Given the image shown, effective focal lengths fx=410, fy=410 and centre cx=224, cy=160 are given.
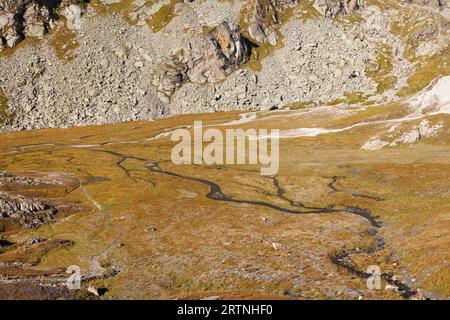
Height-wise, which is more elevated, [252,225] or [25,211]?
[25,211]

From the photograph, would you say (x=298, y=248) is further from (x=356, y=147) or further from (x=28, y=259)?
(x=356, y=147)

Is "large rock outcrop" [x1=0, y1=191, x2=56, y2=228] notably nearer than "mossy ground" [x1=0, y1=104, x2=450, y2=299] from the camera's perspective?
No

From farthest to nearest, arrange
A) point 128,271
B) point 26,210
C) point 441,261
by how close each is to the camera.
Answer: point 26,210 → point 128,271 → point 441,261

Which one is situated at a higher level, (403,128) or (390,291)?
(403,128)

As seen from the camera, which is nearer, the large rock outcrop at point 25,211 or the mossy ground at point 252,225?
the mossy ground at point 252,225

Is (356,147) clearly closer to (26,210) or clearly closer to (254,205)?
(254,205)

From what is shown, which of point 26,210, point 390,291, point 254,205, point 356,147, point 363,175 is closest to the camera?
point 390,291

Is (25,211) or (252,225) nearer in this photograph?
(252,225)
